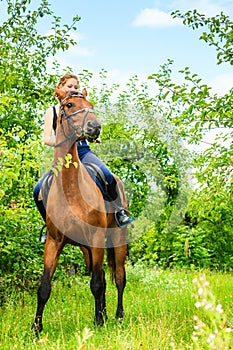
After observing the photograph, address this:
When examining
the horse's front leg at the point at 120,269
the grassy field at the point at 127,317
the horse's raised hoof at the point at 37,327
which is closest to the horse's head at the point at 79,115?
the grassy field at the point at 127,317

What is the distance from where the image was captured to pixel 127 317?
23.4 feet

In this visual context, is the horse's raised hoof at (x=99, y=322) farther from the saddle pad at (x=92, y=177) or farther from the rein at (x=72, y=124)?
the rein at (x=72, y=124)

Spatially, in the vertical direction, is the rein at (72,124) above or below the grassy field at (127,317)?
above

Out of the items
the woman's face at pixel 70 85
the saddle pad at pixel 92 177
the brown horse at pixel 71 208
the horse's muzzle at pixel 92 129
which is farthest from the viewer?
the woman's face at pixel 70 85

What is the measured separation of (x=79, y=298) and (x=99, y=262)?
2.94 metres

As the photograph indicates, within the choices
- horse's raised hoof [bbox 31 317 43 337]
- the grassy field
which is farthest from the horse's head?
horse's raised hoof [bbox 31 317 43 337]

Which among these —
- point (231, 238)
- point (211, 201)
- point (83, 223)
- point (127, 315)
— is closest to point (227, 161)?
point (211, 201)

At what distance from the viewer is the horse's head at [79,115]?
5.57m

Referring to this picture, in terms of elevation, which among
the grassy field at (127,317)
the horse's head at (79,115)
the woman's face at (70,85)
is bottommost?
the grassy field at (127,317)

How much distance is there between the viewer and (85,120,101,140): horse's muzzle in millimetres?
5535

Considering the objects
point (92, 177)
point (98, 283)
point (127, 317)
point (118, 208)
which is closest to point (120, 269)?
point (127, 317)

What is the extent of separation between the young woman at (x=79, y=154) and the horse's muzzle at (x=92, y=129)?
74cm

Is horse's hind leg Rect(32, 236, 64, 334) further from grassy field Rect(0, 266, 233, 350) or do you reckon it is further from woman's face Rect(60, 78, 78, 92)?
woman's face Rect(60, 78, 78, 92)

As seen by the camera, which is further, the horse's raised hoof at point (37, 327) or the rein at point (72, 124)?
the horse's raised hoof at point (37, 327)
